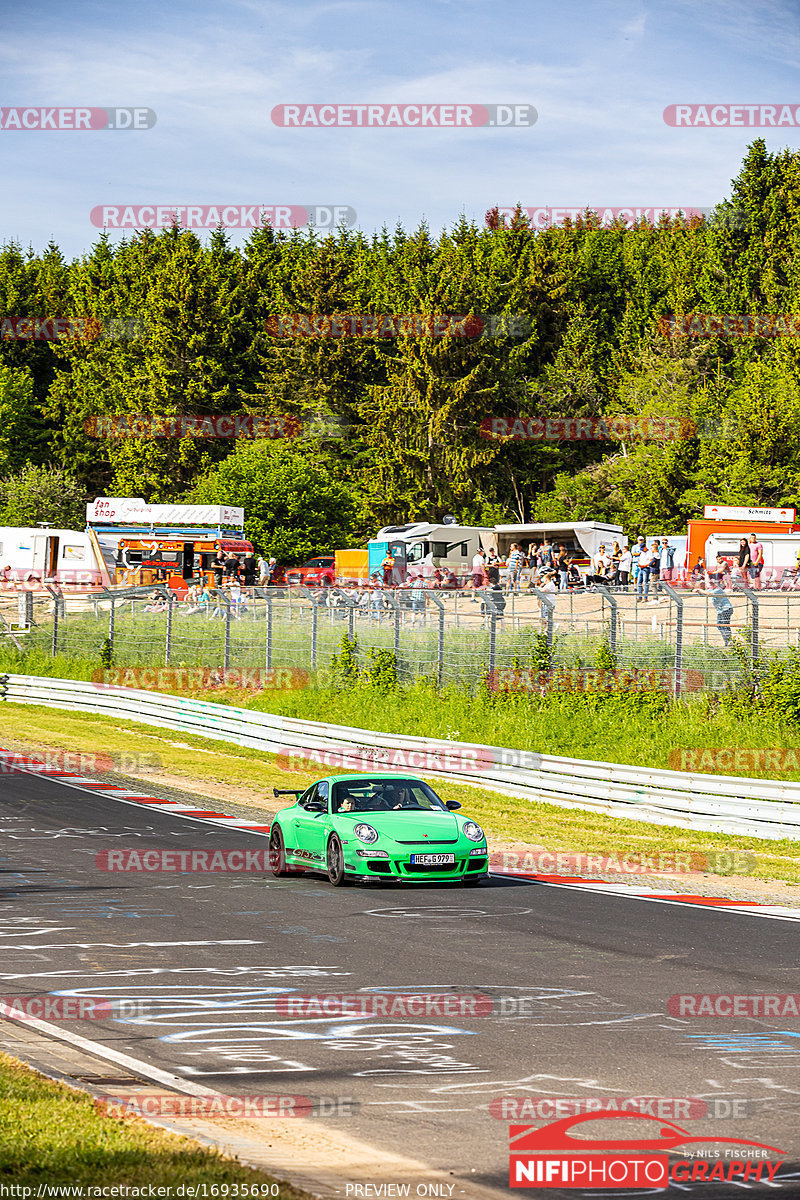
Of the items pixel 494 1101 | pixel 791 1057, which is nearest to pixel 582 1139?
pixel 494 1101

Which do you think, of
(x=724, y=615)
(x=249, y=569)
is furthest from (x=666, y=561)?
(x=724, y=615)

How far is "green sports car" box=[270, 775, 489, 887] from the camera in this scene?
15594 millimetres

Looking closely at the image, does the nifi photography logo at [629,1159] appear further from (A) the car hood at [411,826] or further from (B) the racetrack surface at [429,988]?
(A) the car hood at [411,826]

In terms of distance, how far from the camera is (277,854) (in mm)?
17203

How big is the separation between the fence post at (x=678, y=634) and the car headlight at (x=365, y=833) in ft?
30.1

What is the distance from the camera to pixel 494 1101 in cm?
721

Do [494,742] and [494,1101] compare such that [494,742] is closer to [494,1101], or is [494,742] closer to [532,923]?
[532,923]

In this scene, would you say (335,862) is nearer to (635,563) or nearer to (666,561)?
(635,563)

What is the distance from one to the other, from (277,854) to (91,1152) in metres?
11.5

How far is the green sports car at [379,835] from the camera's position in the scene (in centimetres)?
1559

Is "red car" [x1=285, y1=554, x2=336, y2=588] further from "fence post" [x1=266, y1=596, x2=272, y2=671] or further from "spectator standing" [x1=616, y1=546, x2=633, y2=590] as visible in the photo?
"fence post" [x1=266, y1=596, x2=272, y2=671]

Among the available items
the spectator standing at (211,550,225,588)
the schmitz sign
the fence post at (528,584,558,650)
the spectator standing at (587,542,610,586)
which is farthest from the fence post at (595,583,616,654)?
the spectator standing at (211,550,225,588)

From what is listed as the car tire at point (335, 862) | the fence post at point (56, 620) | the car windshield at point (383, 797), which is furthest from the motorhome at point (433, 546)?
the car tire at point (335, 862)

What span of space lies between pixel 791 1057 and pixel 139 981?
4.68 meters
